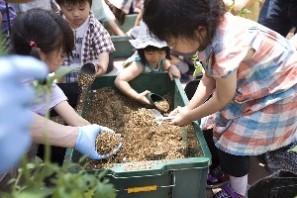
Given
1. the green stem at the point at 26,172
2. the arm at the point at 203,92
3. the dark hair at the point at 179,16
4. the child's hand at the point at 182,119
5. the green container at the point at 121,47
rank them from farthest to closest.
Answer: the green container at the point at 121,47 → the arm at the point at 203,92 → the child's hand at the point at 182,119 → the dark hair at the point at 179,16 → the green stem at the point at 26,172

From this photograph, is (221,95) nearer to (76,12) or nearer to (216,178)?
(216,178)

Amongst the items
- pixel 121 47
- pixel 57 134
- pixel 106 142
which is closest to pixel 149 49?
pixel 106 142

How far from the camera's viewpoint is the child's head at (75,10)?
2.25 metres

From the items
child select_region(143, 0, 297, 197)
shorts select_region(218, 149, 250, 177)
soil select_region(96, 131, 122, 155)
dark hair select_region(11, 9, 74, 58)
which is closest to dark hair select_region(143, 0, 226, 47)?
child select_region(143, 0, 297, 197)

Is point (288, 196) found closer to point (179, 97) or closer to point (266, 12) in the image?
point (179, 97)

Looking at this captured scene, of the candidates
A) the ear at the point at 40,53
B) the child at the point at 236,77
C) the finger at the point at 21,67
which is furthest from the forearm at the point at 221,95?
the finger at the point at 21,67

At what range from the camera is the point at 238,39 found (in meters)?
1.47

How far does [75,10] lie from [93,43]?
0.24 metres

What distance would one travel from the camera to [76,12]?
89.3 inches

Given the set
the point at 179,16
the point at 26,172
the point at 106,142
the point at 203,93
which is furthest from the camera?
the point at 203,93

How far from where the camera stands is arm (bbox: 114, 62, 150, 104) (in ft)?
7.50

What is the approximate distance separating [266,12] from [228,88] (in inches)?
55.2

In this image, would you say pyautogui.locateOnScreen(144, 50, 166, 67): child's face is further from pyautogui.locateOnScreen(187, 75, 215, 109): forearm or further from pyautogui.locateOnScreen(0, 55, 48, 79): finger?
pyautogui.locateOnScreen(0, 55, 48, 79): finger

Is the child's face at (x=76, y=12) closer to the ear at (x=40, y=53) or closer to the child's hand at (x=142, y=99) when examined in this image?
the child's hand at (x=142, y=99)
